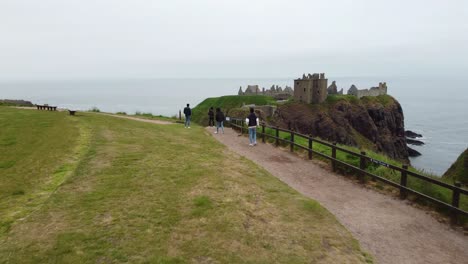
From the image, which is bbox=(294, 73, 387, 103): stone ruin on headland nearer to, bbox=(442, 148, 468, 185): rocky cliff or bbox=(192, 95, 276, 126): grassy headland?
bbox=(192, 95, 276, 126): grassy headland

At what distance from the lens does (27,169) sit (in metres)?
11.5

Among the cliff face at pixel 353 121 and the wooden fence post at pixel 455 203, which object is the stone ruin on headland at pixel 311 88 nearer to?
the cliff face at pixel 353 121

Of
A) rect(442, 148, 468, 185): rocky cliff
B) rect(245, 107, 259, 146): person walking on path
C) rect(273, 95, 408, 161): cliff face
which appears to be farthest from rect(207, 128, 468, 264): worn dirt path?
rect(273, 95, 408, 161): cliff face

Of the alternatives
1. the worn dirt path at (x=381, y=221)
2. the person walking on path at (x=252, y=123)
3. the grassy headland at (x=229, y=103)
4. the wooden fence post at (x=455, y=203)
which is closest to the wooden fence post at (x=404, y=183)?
the worn dirt path at (x=381, y=221)

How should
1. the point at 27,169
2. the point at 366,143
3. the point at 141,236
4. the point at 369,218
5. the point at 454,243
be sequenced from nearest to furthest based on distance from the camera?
the point at 141,236 < the point at 454,243 < the point at 369,218 < the point at 27,169 < the point at 366,143

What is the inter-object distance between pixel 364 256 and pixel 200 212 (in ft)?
13.9

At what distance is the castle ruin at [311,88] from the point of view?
85875 mm

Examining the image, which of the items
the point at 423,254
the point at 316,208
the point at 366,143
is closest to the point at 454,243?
the point at 423,254

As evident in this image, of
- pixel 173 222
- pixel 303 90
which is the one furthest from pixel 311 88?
pixel 173 222

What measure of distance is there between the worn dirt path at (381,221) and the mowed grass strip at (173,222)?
696 millimetres

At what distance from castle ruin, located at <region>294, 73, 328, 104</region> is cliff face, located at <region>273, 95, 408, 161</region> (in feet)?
7.83

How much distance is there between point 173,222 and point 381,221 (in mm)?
6110

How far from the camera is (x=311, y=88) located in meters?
86.5

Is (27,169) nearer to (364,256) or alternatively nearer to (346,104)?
(364,256)
